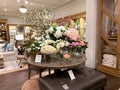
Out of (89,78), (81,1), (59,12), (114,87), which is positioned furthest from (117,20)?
(59,12)

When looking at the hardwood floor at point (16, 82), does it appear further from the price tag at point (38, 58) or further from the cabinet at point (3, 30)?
the cabinet at point (3, 30)

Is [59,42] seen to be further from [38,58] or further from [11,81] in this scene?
[11,81]

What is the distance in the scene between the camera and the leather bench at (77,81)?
1.60m

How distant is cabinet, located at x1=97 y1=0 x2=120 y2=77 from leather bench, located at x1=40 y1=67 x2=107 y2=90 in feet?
5.06

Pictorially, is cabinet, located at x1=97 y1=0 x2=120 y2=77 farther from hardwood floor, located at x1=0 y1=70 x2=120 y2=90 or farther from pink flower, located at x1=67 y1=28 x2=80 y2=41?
pink flower, located at x1=67 y1=28 x2=80 y2=41

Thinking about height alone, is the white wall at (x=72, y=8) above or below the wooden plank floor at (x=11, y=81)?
above

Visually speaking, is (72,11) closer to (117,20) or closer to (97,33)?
(97,33)

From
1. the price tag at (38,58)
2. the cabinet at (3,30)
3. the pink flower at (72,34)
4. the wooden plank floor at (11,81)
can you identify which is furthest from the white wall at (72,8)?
the cabinet at (3,30)

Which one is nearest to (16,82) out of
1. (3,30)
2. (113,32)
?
(113,32)

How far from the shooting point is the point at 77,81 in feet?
5.54

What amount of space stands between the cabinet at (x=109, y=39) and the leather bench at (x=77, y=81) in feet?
5.06

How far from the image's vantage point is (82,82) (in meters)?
1.69

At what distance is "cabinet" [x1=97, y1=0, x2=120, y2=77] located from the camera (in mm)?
3182

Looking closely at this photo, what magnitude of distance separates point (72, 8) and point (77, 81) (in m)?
5.01
